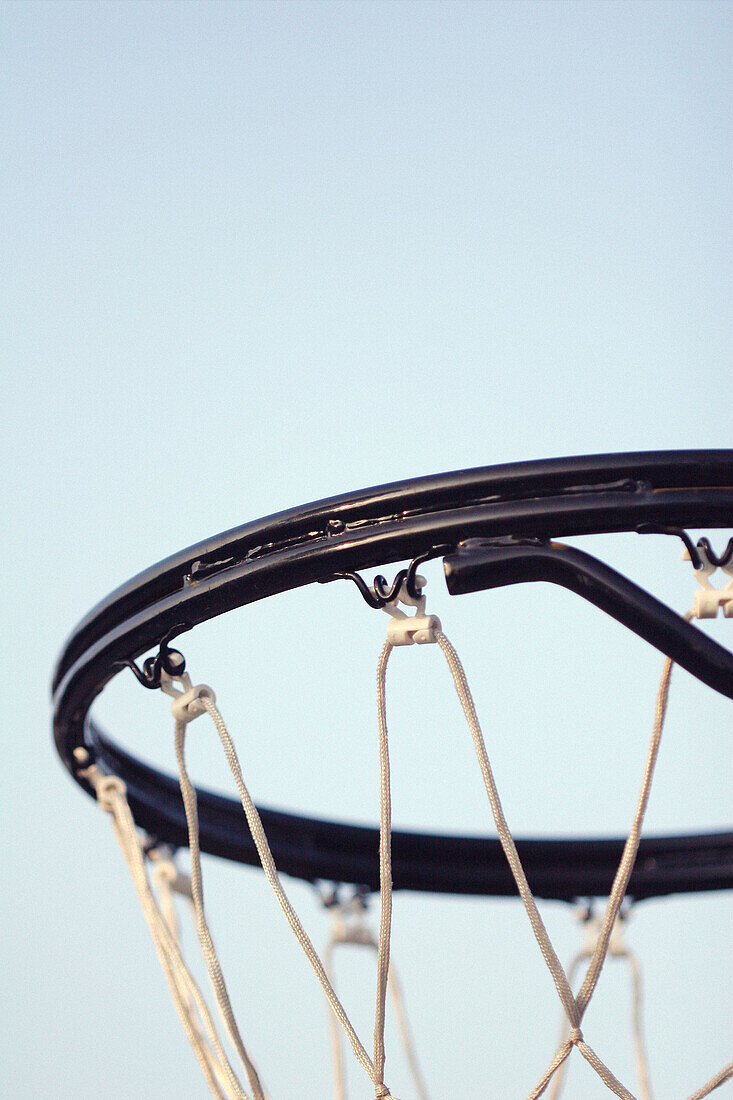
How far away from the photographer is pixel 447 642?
0.92 meters

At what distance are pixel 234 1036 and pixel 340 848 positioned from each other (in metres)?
0.53

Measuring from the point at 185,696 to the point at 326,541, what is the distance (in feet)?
0.73

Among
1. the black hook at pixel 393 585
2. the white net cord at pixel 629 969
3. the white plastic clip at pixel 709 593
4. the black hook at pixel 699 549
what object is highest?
the black hook at pixel 393 585

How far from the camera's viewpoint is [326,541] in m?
0.94

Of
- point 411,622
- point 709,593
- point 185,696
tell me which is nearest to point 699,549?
point 709,593

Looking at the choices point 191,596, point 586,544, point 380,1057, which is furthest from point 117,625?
point 586,544

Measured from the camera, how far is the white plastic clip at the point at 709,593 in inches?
34.7

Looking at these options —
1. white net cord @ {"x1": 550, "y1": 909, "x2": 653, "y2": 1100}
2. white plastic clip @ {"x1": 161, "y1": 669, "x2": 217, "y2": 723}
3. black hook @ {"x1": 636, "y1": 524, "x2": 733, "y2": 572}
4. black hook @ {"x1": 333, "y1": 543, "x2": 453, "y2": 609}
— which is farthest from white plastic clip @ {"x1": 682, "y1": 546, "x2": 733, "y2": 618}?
white net cord @ {"x1": 550, "y1": 909, "x2": 653, "y2": 1100}

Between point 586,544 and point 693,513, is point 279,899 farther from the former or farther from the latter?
point 586,544

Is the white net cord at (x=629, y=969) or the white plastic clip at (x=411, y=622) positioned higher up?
the white plastic clip at (x=411, y=622)

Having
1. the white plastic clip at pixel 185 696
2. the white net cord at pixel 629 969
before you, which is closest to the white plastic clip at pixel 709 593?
the white plastic clip at pixel 185 696

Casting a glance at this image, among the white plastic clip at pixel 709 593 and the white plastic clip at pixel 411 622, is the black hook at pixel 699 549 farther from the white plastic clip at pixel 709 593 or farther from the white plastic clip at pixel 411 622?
the white plastic clip at pixel 411 622

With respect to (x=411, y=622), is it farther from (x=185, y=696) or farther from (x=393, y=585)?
(x=185, y=696)

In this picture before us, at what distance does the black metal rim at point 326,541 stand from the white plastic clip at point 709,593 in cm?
3
